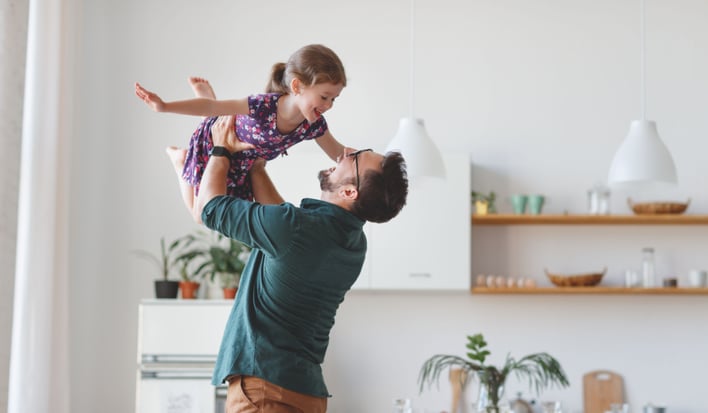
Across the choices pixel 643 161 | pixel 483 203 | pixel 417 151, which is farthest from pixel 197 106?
pixel 483 203

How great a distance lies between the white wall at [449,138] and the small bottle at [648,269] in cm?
22

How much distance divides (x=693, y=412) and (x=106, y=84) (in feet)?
13.9

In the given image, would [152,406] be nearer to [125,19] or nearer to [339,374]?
[339,374]

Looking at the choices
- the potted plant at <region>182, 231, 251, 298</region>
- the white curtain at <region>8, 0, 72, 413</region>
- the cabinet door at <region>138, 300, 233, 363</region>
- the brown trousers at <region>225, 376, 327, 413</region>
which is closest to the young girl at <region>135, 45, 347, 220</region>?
the brown trousers at <region>225, 376, 327, 413</region>

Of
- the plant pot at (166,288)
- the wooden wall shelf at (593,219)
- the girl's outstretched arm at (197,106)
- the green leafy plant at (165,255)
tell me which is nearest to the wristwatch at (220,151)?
the girl's outstretched arm at (197,106)

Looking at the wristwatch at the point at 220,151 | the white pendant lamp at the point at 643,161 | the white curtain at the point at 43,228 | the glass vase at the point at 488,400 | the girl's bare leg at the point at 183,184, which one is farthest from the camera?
the white curtain at the point at 43,228

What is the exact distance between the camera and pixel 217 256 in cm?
570

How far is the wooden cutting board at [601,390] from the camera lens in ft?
19.3

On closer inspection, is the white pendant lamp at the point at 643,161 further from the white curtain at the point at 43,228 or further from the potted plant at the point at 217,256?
the white curtain at the point at 43,228

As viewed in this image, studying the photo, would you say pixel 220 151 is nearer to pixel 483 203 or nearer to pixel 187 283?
pixel 187 283

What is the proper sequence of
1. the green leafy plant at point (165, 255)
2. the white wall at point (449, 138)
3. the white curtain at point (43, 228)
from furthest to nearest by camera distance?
the green leafy plant at point (165, 255), the white wall at point (449, 138), the white curtain at point (43, 228)

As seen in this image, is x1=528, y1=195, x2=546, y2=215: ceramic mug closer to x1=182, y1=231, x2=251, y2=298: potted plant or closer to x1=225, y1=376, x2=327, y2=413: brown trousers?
x1=182, y1=231, x2=251, y2=298: potted plant

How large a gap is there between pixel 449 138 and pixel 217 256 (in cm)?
165

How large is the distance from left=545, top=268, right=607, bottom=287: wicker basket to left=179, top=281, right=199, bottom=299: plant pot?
6.98 feet
